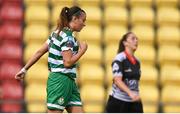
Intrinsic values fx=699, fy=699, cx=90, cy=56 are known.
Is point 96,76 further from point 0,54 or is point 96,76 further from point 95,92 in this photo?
point 0,54

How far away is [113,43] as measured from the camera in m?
11.6

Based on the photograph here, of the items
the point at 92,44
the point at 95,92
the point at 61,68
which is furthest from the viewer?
the point at 92,44

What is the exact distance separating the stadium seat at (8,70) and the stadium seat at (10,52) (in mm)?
100

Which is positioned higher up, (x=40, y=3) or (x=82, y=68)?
(x=40, y=3)

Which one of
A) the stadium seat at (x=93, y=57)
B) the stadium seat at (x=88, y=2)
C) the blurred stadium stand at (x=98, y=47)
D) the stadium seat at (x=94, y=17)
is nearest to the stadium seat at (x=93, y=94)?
the blurred stadium stand at (x=98, y=47)

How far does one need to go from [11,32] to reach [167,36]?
2.62 meters

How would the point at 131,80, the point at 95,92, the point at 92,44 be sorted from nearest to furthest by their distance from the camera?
the point at 131,80, the point at 95,92, the point at 92,44

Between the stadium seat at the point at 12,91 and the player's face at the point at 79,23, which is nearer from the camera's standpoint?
the player's face at the point at 79,23

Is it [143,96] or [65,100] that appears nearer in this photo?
[65,100]

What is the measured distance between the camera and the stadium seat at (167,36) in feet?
38.5

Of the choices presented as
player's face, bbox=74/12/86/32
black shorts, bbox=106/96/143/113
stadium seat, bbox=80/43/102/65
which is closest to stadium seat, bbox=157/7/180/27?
stadium seat, bbox=80/43/102/65

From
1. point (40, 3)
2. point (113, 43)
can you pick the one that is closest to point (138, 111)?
point (113, 43)

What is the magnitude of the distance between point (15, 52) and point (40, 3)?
114cm

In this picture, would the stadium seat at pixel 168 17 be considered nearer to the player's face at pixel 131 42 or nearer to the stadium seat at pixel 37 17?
the stadium seat at pixel 37 17
